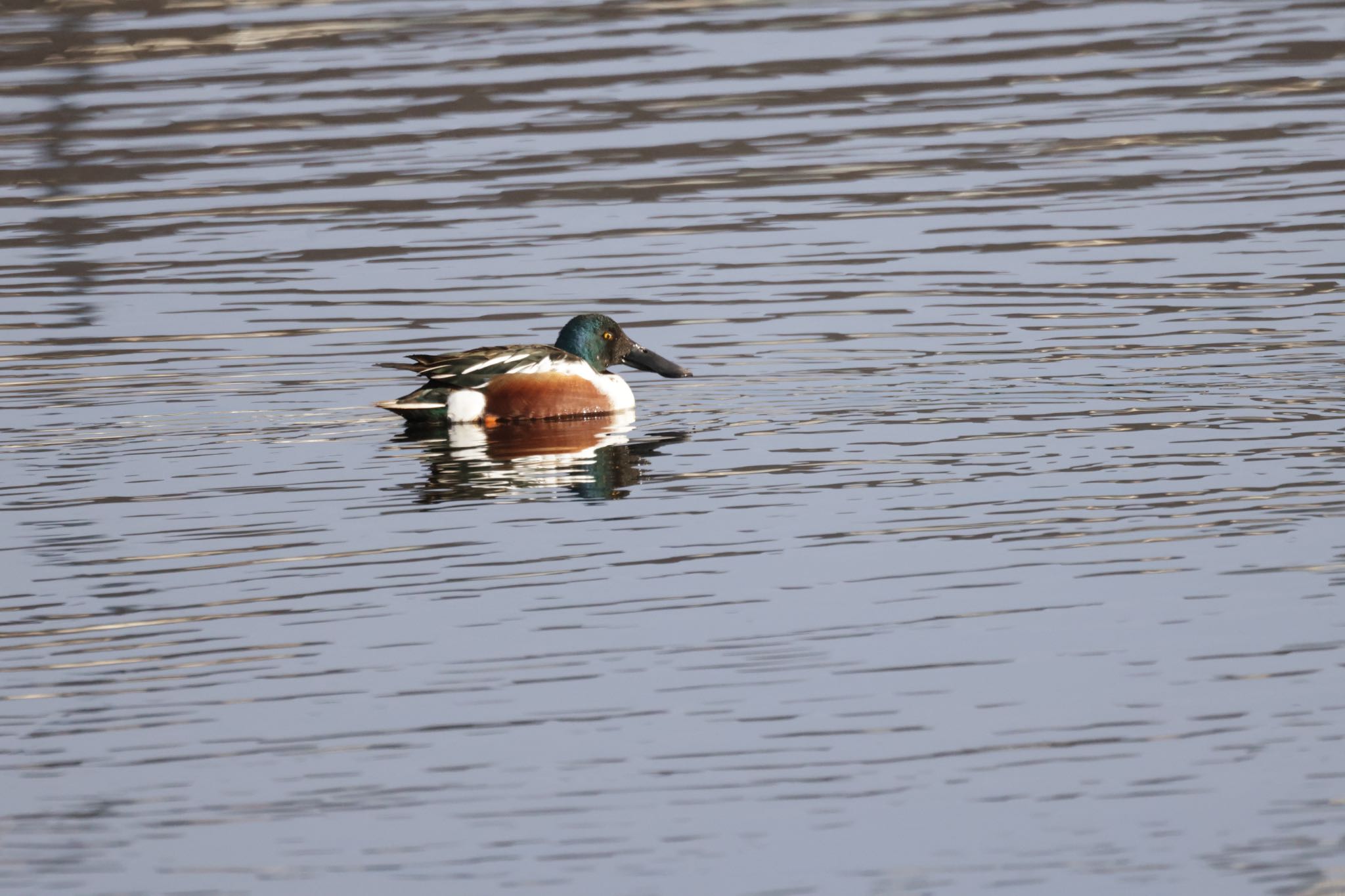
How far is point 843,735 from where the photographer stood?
6.64m

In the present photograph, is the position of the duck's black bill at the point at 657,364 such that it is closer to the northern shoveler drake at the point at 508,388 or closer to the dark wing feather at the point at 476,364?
the northern shoveler drake at the point at 508,388

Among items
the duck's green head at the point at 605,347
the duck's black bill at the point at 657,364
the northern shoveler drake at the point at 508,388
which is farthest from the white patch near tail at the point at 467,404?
the duck's black bill at the point at 657,364

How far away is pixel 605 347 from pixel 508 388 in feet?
2.68

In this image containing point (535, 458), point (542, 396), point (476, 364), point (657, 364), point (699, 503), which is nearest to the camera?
point (699, 503)

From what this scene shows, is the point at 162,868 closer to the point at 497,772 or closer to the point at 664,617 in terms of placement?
the point at 497,772

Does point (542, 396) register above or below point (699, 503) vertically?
above

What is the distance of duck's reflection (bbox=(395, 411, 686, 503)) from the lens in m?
10.1

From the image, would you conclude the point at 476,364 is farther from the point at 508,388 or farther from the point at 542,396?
the point at 542,396

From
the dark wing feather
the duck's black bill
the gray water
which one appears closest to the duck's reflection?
the gray water

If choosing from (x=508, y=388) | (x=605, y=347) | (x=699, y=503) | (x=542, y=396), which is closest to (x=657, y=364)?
(x=605, y=347)

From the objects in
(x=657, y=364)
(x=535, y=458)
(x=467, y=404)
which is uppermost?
(x=657, y=364)

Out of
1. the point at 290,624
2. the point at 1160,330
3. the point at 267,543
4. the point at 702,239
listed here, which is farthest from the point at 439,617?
the point at 702,239

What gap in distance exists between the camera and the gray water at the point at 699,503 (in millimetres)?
6145

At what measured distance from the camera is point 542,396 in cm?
1187
